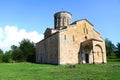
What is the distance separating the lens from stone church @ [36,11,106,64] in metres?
37.7

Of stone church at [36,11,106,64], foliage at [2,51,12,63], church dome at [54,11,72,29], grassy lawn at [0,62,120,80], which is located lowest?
grassy lawn at [0,62,120,80]

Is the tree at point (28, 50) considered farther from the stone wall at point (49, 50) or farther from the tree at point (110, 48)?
the tree at point (110, 48)

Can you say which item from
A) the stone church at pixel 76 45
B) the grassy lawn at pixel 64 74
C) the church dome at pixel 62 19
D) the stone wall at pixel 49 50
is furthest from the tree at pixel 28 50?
the grassy lawn at pixel 64 74

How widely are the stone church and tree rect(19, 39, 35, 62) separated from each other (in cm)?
1975

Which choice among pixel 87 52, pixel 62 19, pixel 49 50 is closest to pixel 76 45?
pixel 87 52

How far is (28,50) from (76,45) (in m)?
28.3

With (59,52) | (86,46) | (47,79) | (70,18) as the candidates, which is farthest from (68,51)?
(47,79)

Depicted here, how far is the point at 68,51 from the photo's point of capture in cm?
3809

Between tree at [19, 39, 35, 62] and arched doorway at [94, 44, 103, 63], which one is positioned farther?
tree at [19, 39, 35, 62]

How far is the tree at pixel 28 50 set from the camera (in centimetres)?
6362

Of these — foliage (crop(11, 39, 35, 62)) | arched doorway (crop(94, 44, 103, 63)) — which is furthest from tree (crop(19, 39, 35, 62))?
arched doorway (crop(94, 44, 103, 63))

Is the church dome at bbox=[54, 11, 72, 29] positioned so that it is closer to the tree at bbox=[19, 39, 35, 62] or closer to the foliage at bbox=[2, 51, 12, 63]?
the tree at bbox=[19, 39, 35, 62]

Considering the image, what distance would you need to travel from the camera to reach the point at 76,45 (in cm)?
3944

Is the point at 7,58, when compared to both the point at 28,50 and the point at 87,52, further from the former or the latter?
the point at 87,52
